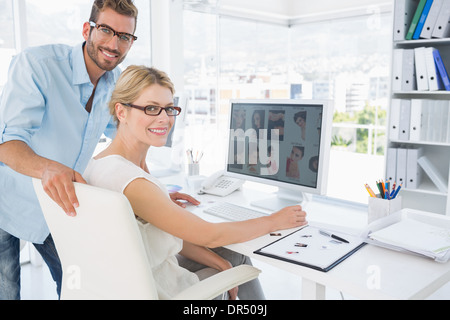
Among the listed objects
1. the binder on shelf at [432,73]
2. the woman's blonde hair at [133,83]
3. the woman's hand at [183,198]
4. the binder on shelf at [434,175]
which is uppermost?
the binder on shelf at [432,73]

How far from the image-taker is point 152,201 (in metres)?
1.26

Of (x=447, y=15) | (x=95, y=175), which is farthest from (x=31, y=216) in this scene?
(x=447, y=15)

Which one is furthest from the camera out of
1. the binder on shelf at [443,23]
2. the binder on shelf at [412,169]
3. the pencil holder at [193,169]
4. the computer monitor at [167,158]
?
the binder on shelf at [412,169]

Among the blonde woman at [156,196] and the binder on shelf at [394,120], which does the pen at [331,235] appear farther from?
the binder on shelf at [394,120]

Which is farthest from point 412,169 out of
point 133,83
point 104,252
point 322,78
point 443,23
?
point 322,78

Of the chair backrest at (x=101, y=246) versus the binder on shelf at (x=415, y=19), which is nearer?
the chair backrest at (x=101, y=246)

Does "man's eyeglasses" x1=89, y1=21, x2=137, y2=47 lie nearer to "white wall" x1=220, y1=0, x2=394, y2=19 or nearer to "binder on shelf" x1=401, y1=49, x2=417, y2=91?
"binder on shelf" x1=401, y1=49, x2=417, y2=91

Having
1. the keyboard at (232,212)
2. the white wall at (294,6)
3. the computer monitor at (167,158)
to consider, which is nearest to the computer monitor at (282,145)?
the keyboard at (232,212)

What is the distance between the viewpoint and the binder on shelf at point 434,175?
320 cm

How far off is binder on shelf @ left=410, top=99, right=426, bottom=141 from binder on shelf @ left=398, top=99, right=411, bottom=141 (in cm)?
3

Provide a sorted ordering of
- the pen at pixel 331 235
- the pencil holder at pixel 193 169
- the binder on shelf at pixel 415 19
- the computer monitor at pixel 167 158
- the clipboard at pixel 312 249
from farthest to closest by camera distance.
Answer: the binder on shelf at pixel 415 19 < the computer monitor at pixel 167 158 < the pencil holder at pixel 193 169 < the pen at pixel 331 235 < the clipboard at pixel 312 249

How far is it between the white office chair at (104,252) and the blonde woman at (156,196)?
0.47ft

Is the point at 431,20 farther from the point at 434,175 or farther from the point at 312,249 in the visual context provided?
the point at 312,249

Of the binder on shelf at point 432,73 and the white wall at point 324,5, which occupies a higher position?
the white wall at point 324,5
